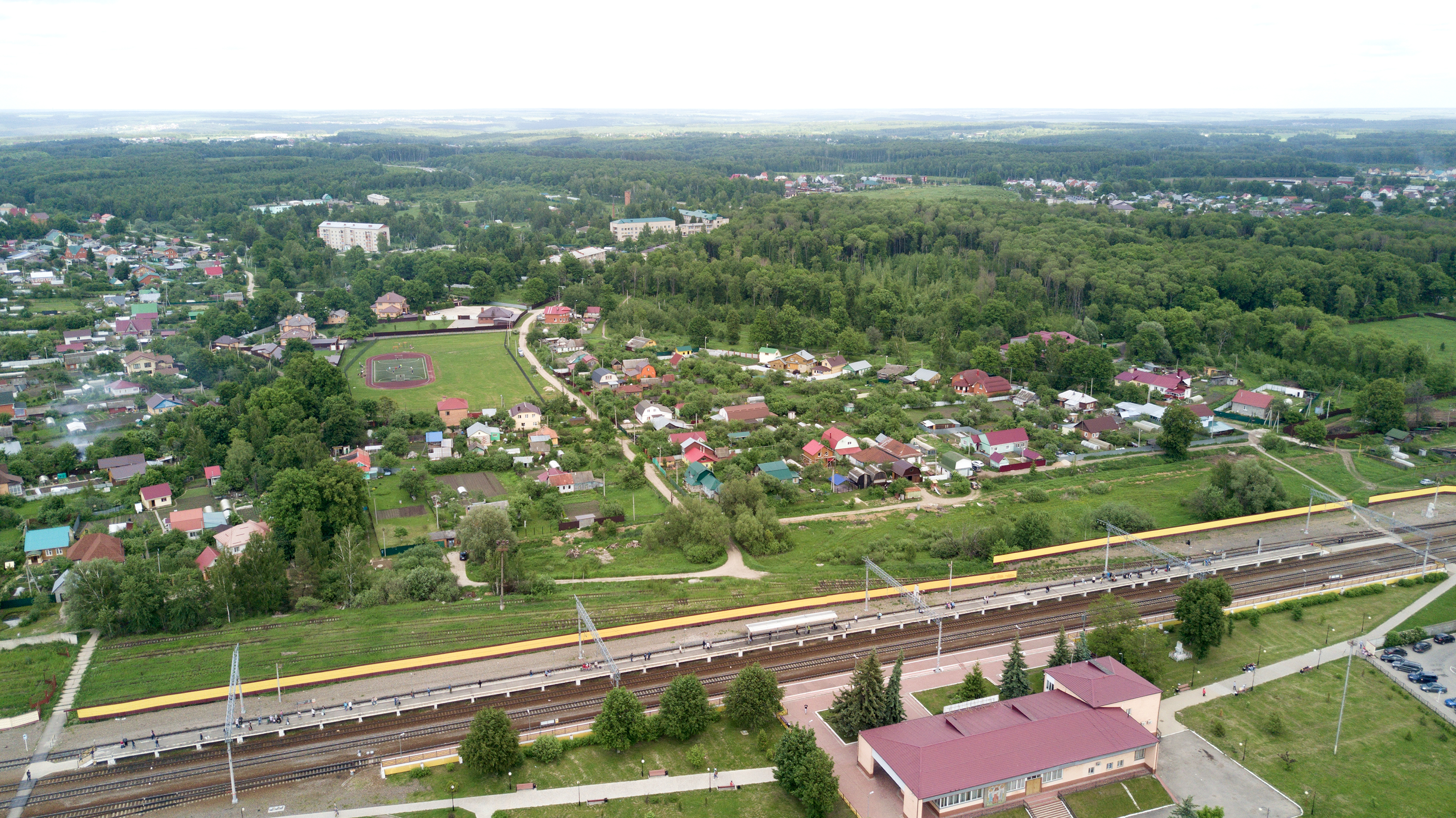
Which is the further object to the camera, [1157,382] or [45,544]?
[1157,382]

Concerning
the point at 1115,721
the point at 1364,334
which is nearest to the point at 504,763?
the point at 1115,721

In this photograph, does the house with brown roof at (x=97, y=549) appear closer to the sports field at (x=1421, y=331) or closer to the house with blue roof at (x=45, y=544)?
the house with blue roof at (x=45, y=544)

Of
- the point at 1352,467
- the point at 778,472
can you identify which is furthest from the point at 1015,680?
the point at 1352,467

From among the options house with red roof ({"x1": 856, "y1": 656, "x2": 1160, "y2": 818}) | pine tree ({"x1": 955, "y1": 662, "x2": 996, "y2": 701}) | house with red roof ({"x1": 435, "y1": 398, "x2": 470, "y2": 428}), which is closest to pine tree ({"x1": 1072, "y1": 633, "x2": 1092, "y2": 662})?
house with red roof ({"x1": 856, "y1": 656, "x2": 1160, "y2": 818})

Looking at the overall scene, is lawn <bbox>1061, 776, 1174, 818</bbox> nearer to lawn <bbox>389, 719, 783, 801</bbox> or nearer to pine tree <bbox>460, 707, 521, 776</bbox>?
lawn <bbox>389, 719, 783, 801</bbox>

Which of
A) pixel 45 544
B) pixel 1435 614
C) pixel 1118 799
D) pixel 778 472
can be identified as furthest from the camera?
pixel 778 472

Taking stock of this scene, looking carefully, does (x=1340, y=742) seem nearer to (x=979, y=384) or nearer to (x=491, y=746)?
(x=491, y=746)

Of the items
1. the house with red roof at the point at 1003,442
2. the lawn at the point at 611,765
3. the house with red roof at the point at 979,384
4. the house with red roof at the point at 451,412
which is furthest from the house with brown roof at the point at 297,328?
the lawn at the point at 611,765
